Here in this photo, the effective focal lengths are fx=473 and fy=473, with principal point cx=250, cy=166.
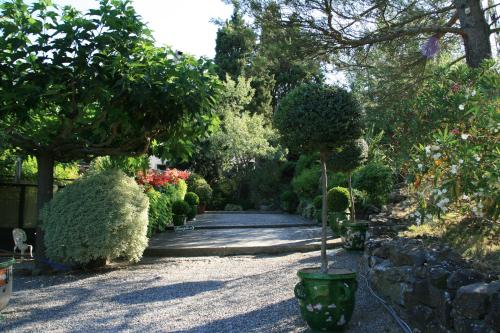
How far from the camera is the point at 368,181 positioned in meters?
11.7

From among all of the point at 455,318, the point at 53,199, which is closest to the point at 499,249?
the point at 455,318

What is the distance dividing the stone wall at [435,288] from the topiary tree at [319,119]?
647 mm

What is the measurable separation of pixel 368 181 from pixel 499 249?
7840 mm

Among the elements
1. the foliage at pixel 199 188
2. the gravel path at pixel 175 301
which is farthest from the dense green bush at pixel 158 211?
the foliage at pixel 199 188

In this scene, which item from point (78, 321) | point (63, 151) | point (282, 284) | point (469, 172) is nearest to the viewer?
point (469, 172)

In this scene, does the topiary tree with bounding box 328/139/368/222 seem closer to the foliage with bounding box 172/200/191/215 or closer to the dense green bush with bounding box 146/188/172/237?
the dense green bush with bounding box 146/188/172/237

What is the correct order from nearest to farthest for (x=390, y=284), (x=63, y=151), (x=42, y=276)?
(x=390, y=284) < (x=42, y=276) < (x=63, y=151)

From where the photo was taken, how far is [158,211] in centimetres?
1111

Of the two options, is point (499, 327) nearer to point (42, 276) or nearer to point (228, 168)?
point (42, 276)

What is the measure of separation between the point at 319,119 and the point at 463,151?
50.9 inches

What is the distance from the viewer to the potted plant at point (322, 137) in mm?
4016

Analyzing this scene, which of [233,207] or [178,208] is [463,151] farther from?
[233,207]

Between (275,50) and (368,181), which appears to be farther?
(368,181)

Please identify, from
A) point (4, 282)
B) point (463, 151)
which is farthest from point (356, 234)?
point (4, 282)
